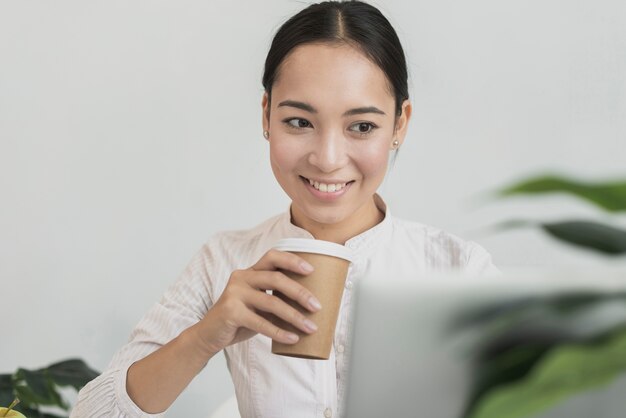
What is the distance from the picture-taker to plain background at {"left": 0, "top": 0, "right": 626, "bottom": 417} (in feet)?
8.96

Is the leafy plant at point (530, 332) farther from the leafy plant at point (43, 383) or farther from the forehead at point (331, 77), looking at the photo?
the leafy plant at point (43, 383)

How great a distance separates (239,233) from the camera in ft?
5.98

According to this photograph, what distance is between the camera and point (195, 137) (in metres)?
2.83

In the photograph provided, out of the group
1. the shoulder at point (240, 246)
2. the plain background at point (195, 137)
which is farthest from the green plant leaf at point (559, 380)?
the plain background at point (195, 137)

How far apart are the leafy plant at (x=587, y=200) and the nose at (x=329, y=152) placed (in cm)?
91

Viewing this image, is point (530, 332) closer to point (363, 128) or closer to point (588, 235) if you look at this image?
point (588, 235)

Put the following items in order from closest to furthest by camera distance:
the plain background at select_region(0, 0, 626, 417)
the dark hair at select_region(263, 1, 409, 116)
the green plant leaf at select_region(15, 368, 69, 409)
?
the dark hair at select_region(263, 1, 409, 116) → the green plant leaf at select_region(15, 368, 69, 409) → the plain background at select_region(0, 0, 626, 417)

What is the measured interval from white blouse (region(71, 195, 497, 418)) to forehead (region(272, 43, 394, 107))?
306 millimetres

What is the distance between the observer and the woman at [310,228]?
4.72 feet

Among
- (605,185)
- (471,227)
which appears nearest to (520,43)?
(471,227)

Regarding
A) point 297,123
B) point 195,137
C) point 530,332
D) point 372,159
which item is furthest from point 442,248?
point 195,137

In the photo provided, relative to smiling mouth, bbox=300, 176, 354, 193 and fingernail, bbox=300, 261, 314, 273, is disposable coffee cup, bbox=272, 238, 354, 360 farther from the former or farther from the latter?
smiling mouth, bbox=300, 176, 354, 193

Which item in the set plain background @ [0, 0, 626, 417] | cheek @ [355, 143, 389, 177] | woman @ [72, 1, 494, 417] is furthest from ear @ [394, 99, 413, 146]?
plain background @ [0, 0, 626, 417]

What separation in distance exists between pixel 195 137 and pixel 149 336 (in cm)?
132
